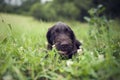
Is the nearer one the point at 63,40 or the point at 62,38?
the point at 63,40

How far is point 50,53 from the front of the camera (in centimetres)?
316

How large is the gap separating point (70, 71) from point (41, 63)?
1.64ft

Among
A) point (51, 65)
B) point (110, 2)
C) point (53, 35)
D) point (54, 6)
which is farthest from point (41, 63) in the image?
point (54, 6)

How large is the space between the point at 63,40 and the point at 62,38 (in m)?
0.13

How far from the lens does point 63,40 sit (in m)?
4.20

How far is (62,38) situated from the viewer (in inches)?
170

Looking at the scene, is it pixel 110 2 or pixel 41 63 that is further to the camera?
pixel 110 2

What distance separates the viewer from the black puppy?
3.98 meters

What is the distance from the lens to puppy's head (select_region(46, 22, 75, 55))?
3.98 meters

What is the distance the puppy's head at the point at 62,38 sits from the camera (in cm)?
398

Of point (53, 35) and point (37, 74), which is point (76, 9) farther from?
point (37, 74)

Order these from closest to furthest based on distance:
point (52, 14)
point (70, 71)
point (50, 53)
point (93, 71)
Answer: point (93, 71)
point (70, 71)
point (50, 53)
point (52, 14)

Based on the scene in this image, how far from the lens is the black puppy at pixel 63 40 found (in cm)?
398

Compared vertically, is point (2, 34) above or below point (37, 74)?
above
